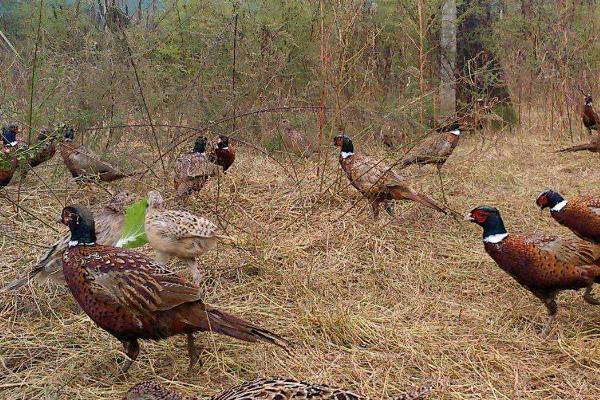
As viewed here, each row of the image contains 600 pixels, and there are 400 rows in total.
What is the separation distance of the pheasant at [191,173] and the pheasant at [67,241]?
2.36ft

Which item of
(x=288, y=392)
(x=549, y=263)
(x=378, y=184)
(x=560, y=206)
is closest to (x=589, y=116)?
(x=378, y=184)

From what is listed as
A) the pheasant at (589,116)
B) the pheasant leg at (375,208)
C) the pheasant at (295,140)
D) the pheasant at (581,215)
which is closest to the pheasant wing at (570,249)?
the pheasant at (581,215)

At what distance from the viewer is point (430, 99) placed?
9898mm

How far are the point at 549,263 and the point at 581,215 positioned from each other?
1038 mm

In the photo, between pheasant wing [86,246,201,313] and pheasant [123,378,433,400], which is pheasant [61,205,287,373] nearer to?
pheasant wing [86,246,201,313]

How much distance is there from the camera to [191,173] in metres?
5.84

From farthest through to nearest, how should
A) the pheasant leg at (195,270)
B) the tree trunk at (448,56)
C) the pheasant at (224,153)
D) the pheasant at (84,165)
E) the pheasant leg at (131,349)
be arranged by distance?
the tree trunk at (448,56) < the pheasant at (224,153) < the pheasant at (84,165) < the pheasant leg at (195,270) < the pheasant leg at (131,349)

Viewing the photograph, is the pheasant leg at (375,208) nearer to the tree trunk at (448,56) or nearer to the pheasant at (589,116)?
the tree trunk at (448,56)

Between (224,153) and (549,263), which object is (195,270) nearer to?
(549,263)

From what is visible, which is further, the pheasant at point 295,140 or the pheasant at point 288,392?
the pheasant at point 295,140

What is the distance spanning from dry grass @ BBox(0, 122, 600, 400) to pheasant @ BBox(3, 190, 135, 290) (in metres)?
0.13

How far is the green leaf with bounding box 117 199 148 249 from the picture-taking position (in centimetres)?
423

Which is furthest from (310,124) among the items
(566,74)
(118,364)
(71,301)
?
(118,364)

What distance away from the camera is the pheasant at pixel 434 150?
23.4 ft
